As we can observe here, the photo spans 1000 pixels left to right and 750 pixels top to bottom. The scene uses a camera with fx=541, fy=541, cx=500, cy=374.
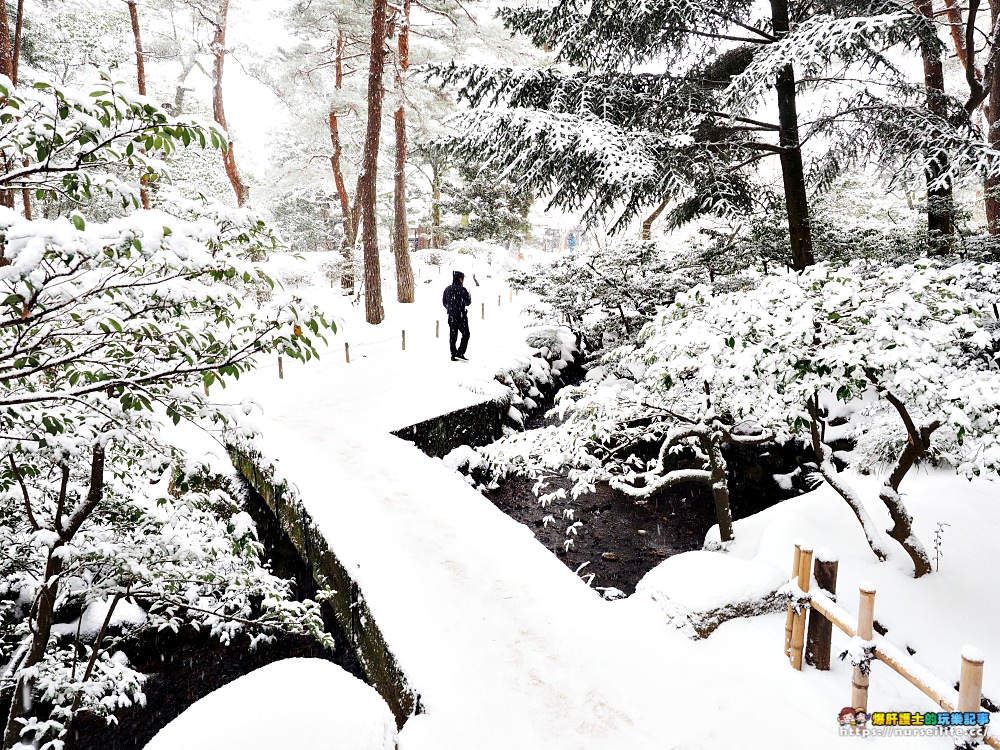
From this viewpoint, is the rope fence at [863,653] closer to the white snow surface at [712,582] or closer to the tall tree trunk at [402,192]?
the white snow surface at [712,582]

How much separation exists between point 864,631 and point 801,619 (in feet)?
1.68

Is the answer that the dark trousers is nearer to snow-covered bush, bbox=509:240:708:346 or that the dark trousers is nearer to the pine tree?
snow-covered bush, bbox=509:240:708:346

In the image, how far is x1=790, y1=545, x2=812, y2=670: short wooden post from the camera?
3389 millimetres

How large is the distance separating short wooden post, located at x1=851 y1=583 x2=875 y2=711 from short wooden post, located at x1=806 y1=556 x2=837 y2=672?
35 cm

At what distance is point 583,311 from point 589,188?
4266 mm

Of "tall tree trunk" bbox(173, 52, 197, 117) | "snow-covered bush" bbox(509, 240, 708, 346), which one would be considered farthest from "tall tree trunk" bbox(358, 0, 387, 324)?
"tall tree trunk" bbox(173, 52, 197, 117)

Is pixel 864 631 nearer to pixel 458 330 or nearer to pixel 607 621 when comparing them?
pixel 607 621

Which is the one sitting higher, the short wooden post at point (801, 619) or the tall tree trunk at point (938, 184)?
the tall tree trunk at point (938, 184)

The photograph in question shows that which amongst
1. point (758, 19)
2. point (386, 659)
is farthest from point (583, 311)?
point (386, 659)

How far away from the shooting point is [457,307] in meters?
10.9

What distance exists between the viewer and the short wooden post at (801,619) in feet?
11.1

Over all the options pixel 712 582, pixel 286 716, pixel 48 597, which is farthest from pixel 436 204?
pixel 286 716

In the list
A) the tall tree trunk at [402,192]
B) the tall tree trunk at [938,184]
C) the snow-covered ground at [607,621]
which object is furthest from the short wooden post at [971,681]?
the tall tree trunk at [402,192]

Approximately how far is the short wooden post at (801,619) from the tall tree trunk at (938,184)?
5.96 m
